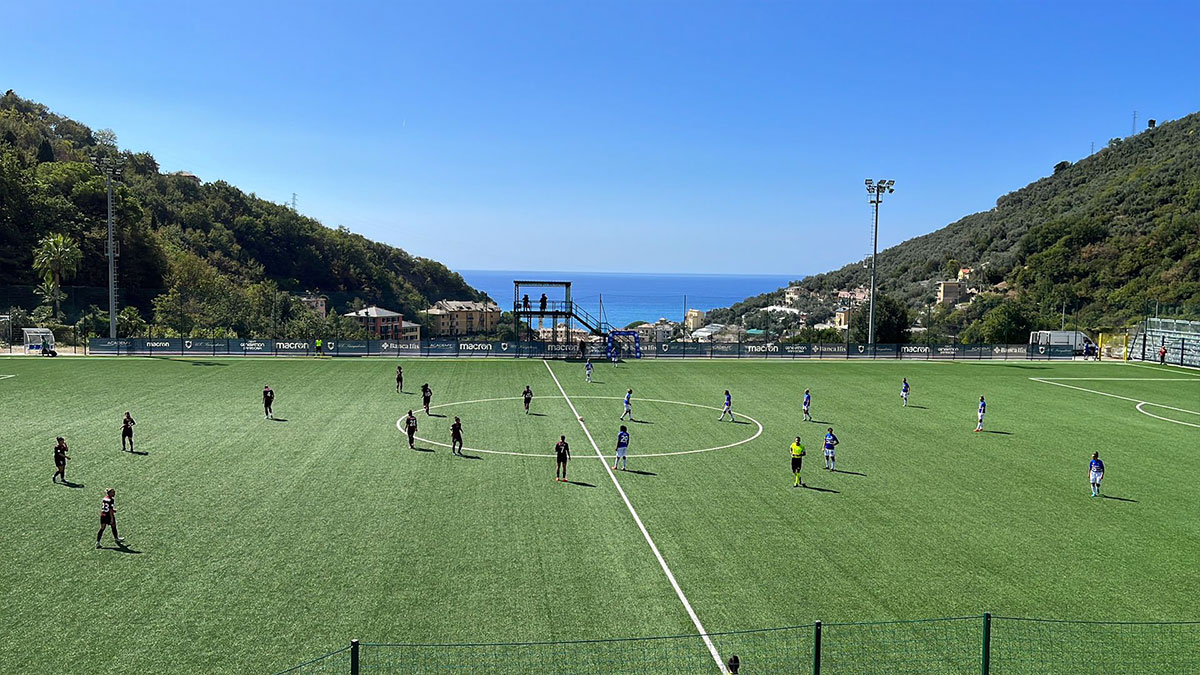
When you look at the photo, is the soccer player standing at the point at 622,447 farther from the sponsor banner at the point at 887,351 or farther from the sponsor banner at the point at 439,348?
Answer: the sponsor banner at the point at 887,351

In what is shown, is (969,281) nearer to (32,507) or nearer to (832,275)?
(832,275)

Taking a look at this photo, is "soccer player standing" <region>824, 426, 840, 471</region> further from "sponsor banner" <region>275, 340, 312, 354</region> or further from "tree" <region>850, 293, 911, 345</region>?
"tree" <region>850, 293, 911, 345</region>

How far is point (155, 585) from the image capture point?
1481cm

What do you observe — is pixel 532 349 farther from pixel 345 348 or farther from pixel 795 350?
pixel 795 350

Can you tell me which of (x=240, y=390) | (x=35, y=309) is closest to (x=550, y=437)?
(x=240, y=390)

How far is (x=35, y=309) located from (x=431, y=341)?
128ft

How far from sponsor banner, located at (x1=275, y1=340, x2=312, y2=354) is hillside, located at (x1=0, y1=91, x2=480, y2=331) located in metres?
13.8

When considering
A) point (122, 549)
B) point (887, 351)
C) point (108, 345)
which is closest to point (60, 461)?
point (122, 549)

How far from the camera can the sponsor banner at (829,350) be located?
65.4m

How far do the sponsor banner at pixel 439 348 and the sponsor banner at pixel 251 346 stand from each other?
1144cm

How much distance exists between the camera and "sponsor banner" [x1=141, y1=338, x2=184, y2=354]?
57.5 m

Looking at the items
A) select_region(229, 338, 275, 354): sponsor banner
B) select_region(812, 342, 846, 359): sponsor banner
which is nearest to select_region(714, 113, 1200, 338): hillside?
select_region(812, 342, 846, 359): sponsor banner

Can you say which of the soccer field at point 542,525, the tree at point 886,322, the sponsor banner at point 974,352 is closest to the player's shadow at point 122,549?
the soccer field at point 542,525

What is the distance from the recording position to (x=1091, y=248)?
10338 centimetres
